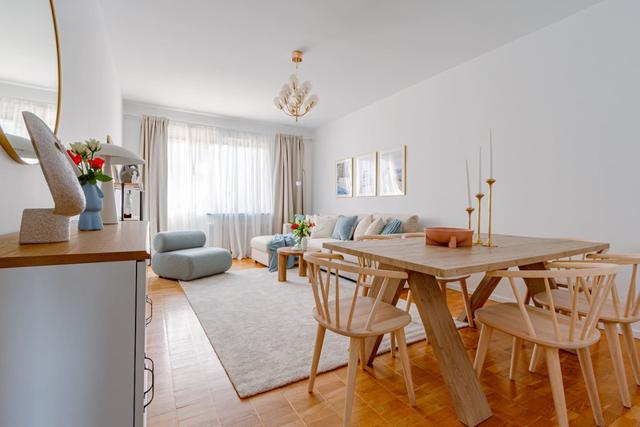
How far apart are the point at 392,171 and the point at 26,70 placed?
4.09m

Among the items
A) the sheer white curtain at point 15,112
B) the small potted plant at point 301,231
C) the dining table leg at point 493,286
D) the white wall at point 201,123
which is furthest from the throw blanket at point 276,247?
the sheer white curtain at point 15,112

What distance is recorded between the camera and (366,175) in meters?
5.13

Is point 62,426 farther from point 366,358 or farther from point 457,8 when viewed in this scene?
point 457,8

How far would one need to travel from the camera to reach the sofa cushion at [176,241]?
13.3ft

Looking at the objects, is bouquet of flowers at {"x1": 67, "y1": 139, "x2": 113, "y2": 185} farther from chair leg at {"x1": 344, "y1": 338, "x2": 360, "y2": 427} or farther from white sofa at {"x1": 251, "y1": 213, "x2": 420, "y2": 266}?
white sofa at {"x1": 251, "y1": 213, "x2": 420, "y2": 266}

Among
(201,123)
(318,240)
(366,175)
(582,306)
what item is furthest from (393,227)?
(201,123)

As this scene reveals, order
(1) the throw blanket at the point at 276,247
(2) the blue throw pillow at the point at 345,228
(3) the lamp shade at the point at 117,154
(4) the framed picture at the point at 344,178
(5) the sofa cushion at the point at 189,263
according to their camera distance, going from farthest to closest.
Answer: (4) the framed picture at the point at 344,178 < (2) the blue throw pillow at the point at 345,228 < (1) the throw blanket at the point at 276,247 < (5) the sofa cushion at the point at 189,263 < (3) the lamp shade at the point at 117,154

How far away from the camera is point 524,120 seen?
298 centimetres

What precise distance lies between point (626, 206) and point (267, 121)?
538 centimetres

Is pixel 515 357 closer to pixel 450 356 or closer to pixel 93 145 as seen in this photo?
pixel 450 356

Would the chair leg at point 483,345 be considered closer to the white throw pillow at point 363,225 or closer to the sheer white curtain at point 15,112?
the sheer white curtain at point 15,112

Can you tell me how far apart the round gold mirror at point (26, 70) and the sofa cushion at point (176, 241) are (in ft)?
9.41

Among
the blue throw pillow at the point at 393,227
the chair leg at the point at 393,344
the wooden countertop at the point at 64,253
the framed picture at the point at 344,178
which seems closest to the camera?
the wooden countertop at the point at 64,253

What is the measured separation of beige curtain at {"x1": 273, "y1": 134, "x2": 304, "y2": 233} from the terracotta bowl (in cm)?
454
